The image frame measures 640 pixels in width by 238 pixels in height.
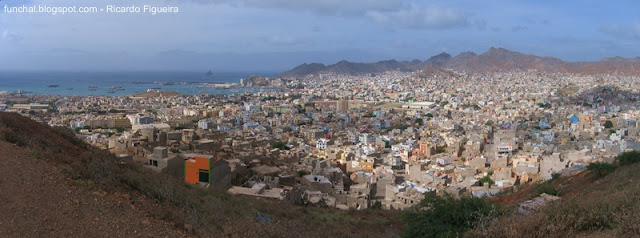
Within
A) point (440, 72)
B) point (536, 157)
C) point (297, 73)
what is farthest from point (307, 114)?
point (297, 73)

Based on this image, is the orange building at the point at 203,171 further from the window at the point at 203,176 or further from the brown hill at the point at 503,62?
the brown hill at the point at 503,62

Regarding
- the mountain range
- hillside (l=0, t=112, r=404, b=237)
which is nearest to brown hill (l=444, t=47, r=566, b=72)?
the mountain range

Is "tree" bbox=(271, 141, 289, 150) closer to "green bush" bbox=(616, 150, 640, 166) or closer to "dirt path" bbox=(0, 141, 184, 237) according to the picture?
"green bush" bbox=(616, 150, 640, 166)

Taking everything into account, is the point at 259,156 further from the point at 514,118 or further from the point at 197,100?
the point at 197,100

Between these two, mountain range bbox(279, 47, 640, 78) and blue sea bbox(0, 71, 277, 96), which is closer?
blue sea bbox(0, 71, 277, 96)

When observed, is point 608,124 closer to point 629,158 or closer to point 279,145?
point 629,158

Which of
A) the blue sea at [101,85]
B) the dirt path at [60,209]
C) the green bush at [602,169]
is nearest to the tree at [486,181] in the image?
the green bush at [602,169]

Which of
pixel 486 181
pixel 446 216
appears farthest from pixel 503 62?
pixel 446 216
